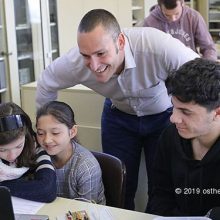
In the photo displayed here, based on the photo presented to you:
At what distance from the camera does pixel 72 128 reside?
70.7 inches

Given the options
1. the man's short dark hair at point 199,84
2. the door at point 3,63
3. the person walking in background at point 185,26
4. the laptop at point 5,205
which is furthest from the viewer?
the door at point 3,63

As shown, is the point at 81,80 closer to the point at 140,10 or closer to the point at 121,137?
the point at 121,137

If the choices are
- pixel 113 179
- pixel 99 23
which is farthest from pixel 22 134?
pixel 99 23

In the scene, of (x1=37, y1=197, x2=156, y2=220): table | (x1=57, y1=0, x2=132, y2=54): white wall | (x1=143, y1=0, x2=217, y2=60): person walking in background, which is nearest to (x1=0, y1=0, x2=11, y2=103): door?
(x1=57, y1=0, x2=132, y2=54): white wall

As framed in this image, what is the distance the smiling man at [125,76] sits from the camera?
5.39 ft

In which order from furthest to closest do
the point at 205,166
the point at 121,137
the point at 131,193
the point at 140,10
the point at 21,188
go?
the point at 140,10
the point at 131,193
the point at 121,137
the point at 21,188
the point at 205,166

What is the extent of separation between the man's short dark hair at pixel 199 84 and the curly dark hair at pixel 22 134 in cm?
63

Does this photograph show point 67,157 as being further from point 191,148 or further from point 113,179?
point 191,148

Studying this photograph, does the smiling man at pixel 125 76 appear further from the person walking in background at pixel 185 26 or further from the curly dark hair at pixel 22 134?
the person walking in background at pixel 185 26

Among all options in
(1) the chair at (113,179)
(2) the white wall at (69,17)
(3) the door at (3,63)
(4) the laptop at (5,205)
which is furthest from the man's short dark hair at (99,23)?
(2) the white wall at (69,17)

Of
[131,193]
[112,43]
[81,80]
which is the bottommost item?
[131,193]

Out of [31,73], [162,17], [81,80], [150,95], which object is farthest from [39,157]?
[31,73]

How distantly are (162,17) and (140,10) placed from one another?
261 cm

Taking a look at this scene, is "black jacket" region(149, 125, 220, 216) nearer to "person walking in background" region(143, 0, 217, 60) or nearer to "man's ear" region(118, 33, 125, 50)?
"man's ear" region(118, 33, 125, 50)
